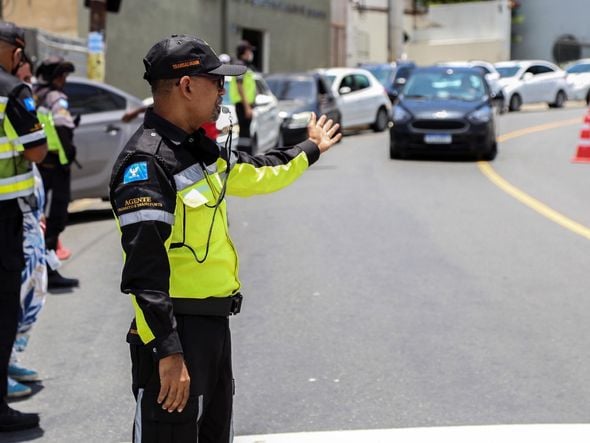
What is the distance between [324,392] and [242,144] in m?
8.00

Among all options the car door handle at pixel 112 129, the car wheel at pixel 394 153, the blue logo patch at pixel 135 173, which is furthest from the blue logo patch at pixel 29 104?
the car wheel at pixel 394 153

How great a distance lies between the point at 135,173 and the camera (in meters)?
3.32

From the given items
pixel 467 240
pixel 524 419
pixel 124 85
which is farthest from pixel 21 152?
pixel 124 85

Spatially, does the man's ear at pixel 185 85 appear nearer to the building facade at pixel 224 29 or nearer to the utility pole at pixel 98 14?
the utility pole at pixel 98 14

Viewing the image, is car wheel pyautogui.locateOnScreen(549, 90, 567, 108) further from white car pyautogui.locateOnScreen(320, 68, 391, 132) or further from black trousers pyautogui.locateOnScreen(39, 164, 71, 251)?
black trousers pyautogui.locateOnScreen(39, 164, 71, 251)

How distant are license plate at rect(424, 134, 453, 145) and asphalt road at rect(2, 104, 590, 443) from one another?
5296 millimetres

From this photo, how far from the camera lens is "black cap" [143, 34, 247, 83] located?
3404 millimetres

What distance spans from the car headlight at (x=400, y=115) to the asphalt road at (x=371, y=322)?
570 centimetres

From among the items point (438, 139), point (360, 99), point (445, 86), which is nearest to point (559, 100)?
point (360, 99)

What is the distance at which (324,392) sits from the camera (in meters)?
5.93

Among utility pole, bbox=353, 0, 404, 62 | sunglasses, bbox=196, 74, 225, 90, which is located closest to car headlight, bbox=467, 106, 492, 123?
sunglasses, bbox=196, 74, 225, 90

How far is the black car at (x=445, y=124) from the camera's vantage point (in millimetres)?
18797

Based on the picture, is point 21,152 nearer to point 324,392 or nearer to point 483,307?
point 324,392

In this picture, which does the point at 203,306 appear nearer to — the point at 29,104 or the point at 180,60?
the point at 180,60
